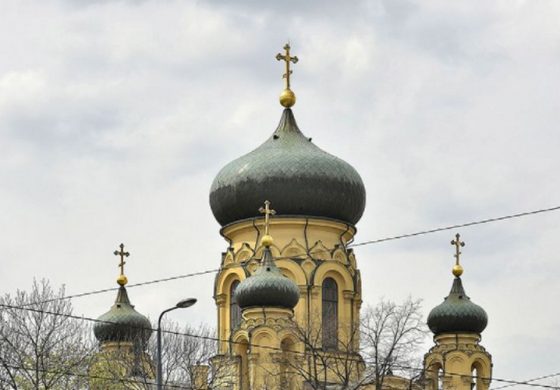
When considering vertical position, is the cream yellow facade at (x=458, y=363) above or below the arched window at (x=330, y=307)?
below

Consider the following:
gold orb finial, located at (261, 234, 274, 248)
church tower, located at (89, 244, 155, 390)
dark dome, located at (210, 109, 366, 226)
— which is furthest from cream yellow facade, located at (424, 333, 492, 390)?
church tower, located at (89, 244, 155, 390)

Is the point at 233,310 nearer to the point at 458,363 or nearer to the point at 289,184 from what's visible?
the point at 289,184

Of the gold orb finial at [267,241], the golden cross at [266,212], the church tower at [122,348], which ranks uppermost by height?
the golden cross at [266,212]

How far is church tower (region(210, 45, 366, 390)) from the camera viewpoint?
52.2 meters

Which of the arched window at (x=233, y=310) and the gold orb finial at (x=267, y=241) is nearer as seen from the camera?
the gold orb finial at (x=267, y=241)

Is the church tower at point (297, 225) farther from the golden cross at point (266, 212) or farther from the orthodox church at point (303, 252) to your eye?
the golden cross at point (266, 212)

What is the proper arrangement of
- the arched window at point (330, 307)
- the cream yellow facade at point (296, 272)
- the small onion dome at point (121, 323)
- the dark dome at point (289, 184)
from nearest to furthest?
Answer: the cream yellow facade at point (296, 272) < the arched window at point (330, 307) < the dark dome at point (289, 184) < the small onion dome at point (121, 323)

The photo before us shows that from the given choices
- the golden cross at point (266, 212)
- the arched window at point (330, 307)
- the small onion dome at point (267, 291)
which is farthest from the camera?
the arched window at point (330, 307)

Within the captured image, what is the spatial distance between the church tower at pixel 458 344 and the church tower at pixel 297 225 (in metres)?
2.38

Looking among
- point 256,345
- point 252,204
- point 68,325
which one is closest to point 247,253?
point 252,204

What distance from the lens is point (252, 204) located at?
52.8m

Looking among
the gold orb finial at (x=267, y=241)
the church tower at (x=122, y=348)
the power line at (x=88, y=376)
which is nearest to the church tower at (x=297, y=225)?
the gold orb finial at (x=267, y=241)

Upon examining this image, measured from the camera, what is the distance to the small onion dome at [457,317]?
172 feet

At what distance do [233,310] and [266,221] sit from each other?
363 centimetres
